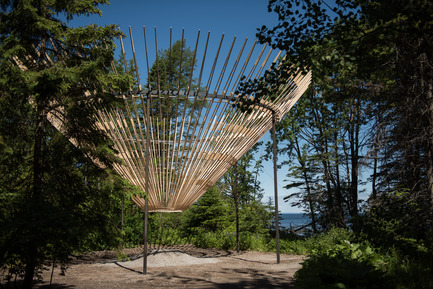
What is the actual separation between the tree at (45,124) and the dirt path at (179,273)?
4.47ft

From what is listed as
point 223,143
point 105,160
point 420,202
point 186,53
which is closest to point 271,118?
point 223,143

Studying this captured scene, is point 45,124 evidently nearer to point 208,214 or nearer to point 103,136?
Answer: point 103,136

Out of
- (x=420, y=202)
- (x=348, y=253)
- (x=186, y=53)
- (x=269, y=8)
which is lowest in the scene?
(x=348, y=253)

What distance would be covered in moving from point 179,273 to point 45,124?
3.97m

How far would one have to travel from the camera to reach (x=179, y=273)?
733 centimetres

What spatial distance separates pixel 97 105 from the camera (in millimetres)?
5809

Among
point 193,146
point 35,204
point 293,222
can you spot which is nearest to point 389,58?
point 193,146

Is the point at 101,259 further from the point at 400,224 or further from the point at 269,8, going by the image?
the point at 269,8

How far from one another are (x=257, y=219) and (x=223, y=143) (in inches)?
256

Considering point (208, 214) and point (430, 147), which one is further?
point (208, 214)

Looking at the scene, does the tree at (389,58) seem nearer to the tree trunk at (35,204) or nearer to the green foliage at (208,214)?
the tree trunk at (35,204)

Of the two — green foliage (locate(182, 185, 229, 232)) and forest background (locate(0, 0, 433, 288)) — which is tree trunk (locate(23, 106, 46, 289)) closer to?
forest background (locate(0, 0, 433, 288))

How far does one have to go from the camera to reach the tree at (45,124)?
15.9 feet

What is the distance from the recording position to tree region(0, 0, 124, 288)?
4832 millimetres
